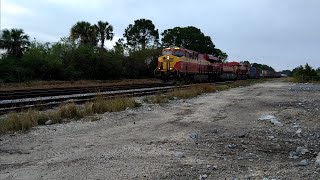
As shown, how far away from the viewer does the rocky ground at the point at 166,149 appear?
19.1ft

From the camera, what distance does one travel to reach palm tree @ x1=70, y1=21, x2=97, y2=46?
193 feet

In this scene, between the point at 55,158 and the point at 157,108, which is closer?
the point at 55,158

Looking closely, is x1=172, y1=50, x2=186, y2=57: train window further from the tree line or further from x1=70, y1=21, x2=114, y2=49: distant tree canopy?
x1=70, y1=21, x2=114, y2=49: distant tree canopy

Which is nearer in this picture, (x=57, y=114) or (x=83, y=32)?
(x=57, y=114)

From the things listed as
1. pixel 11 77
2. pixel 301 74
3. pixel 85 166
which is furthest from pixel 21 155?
pixel 301 74

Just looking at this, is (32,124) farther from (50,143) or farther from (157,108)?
(157,108)

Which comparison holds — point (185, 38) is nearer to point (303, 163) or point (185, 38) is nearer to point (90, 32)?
point (90, 32)

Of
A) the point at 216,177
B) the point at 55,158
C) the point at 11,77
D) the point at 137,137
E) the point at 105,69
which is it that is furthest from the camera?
the point at 105,69

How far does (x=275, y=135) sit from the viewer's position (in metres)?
8.95

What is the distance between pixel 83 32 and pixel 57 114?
50.1 m

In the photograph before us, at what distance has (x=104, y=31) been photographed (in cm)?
6469

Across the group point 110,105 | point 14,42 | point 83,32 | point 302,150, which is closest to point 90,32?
point 83,32

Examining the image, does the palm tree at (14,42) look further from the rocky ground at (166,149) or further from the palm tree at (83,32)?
the rocky ground at (166,149)

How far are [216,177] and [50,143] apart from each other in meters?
4.03
